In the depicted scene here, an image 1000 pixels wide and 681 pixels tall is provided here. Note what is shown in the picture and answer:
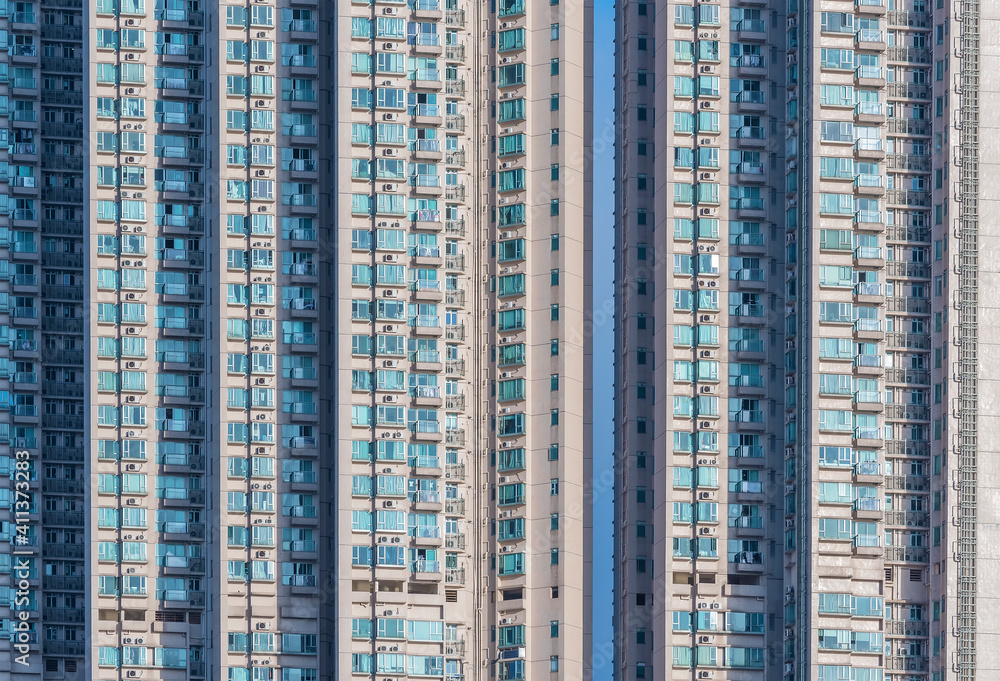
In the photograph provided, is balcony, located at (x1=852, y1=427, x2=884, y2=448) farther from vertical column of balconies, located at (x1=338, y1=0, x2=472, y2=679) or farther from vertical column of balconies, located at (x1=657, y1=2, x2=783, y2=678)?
vertical column of balconies, located at (x1=338, y1=0, x2=472, y2=679)

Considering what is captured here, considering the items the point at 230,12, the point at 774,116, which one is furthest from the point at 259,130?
the point at 774,116

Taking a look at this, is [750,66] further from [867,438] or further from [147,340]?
[147,340]

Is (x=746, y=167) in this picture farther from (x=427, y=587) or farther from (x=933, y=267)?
(x=427, y=587)

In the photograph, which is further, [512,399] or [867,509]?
[512,399]

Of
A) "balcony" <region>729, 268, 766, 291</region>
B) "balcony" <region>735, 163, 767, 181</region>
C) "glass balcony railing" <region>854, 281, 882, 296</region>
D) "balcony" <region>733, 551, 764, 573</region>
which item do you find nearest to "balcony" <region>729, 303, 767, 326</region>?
"balcony" <region>729, 268, 766, 291</region>

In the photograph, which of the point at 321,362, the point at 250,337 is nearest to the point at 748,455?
the point at 321,362

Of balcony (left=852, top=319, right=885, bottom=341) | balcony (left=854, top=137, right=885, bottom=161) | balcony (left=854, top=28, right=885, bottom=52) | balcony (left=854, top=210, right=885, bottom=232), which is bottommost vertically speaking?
balcony (left=852, top=319, right=885, bottom=341)
